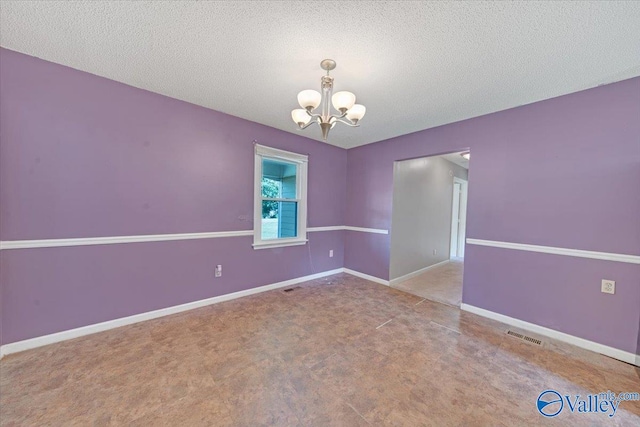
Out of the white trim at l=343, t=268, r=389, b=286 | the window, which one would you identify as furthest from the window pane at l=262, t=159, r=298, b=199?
the white trim at l=343, t=268, r=389, b=286

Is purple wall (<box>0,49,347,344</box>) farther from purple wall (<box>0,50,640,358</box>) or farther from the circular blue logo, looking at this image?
the circular blue logo

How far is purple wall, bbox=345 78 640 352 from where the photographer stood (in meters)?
2.08

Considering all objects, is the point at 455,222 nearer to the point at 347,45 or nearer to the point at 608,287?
the point at 608,287

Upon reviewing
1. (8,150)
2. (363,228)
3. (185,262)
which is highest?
(8,150)

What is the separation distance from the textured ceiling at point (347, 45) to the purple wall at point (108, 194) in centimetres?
31

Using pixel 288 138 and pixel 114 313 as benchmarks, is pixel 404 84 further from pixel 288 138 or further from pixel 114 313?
pixel 114 313

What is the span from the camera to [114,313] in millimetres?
2395

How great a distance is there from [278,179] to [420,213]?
2.77 m

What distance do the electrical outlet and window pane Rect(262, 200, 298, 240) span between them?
139 inches

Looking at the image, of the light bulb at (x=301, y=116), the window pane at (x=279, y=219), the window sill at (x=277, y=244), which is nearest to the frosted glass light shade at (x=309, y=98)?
the light bulb at (x=301, y=116)

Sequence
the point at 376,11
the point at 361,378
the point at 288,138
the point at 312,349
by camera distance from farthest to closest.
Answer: the point at 288,138 → the point at 312,349 → the point at 361,378 → the point at 376,11

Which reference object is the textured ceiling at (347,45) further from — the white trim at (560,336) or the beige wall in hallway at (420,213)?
the white trim at (560,336)

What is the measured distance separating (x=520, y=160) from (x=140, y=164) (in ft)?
13.6

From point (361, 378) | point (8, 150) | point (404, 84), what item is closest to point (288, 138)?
point (404, 84)
